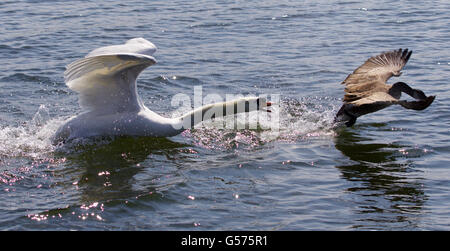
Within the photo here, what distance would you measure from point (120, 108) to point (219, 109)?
1.25 m

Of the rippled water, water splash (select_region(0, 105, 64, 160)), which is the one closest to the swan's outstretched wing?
the rippled water

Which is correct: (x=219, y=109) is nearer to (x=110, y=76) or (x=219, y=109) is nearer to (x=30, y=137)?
(x=110, y=76)

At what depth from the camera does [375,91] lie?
8625 millimetres

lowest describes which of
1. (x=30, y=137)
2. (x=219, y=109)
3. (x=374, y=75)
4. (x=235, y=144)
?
(x=235, y=144)

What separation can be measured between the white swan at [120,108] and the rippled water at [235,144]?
24 cm

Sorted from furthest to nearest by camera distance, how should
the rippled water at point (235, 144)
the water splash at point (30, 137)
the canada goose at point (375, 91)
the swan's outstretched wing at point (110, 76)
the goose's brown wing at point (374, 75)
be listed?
the goose's brown wing at point (374, 75) → the water splash at point (30, 137) → the canada goose at point (375, 91) → the swan's outstretched wing at point (110, 76) → the rippled water at point (235, 144)

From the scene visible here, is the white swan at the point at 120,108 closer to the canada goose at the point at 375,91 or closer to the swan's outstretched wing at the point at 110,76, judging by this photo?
the swan's outstretched wing at the point at 110,76

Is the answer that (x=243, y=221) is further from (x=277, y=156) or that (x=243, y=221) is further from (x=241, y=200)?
(x=277, y=156)

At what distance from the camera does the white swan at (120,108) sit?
805 centimetres

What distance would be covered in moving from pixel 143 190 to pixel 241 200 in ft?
3.48

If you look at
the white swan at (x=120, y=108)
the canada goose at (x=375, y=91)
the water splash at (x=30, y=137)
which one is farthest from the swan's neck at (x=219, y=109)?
the water splash at (x=30, y=137)

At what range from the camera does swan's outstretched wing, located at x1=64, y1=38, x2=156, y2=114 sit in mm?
7465

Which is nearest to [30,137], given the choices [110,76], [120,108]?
[120,108]
